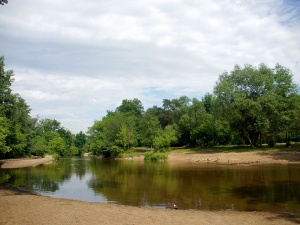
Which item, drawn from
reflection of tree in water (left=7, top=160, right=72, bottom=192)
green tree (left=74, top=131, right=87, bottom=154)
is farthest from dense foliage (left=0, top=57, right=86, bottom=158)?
green tree (left=74, top=131, right=87, bottom=154)

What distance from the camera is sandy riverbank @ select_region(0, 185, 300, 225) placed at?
39.8ft

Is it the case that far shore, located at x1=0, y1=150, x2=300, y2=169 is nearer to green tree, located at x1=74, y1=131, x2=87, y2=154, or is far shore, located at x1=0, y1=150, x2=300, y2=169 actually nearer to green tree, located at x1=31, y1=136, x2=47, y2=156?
green tree, located at x1=31, y1=136, x2=47, y2=156

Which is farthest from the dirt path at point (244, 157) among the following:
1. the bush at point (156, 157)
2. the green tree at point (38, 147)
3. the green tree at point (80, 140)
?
the green tree at point (80, 140)

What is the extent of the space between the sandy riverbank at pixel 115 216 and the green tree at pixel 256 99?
42130 millimetres

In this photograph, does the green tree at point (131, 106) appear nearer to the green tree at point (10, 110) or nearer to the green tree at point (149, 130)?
the green tree at point (149, 130)

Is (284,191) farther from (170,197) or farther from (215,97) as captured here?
(215,97)

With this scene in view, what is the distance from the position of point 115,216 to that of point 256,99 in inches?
1922

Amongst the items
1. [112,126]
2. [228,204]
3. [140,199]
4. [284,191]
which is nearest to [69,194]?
[140,199]

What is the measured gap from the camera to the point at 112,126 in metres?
78.2

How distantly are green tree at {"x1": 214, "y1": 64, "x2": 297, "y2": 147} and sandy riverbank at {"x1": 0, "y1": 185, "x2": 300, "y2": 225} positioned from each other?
42130 millimetres

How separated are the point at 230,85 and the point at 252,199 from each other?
42197 millimetres

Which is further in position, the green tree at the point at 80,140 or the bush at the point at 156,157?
the green tree at the point at 80,140

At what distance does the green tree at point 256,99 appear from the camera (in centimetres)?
5300

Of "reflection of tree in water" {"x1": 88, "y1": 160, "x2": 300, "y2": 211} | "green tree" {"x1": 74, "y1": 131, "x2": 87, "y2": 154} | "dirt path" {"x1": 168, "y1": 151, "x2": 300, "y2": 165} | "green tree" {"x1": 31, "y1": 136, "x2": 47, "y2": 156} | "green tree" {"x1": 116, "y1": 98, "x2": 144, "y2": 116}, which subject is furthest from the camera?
"green tree" {"x1": 74, "y1": 131, "x2": 87, "y2": 154}
